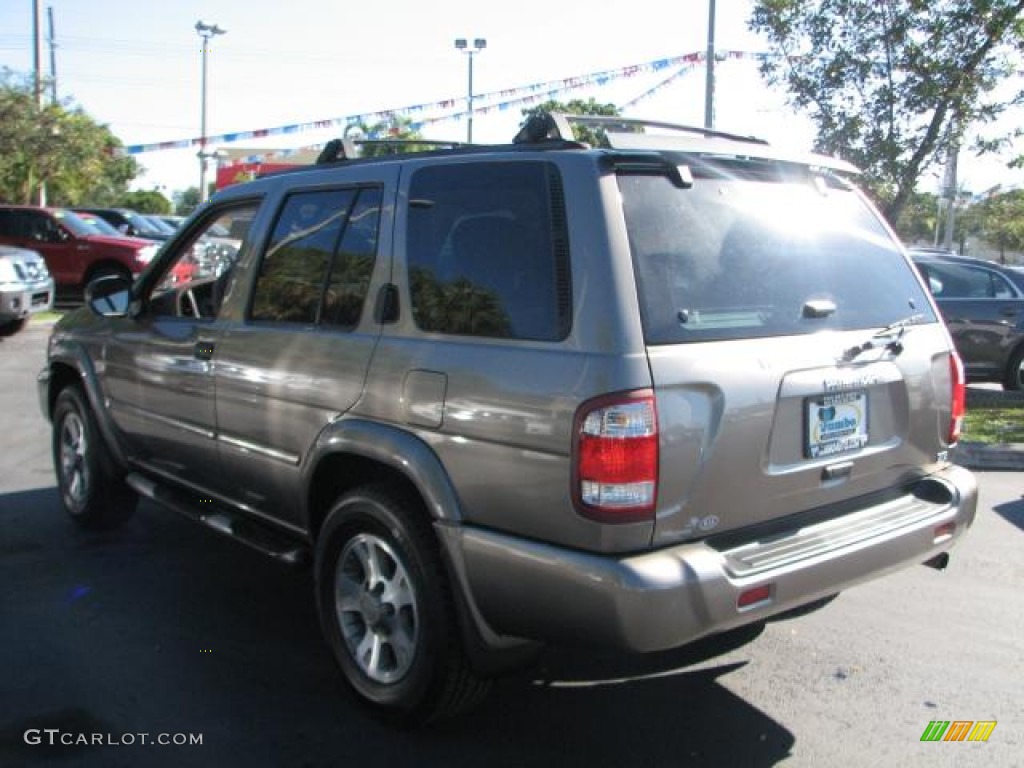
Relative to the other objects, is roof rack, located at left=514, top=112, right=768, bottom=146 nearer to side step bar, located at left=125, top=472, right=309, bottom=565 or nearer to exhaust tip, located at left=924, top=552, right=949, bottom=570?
exhaust tip, located at left=924, top=552, right=949, bottom=570

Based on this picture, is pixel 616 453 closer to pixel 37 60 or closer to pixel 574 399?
pixel 574 399

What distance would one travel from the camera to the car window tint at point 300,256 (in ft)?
12.2

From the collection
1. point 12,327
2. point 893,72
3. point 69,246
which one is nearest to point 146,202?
point 69,246

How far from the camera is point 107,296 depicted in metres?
5.03

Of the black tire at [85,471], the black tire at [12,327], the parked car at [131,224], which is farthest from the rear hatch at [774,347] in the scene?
the parked car at [131,224]

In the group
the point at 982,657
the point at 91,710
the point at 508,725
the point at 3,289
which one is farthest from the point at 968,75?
the point at 3,289

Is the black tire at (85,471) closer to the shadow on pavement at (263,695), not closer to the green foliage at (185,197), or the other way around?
the shadow on pavement at (263,695)

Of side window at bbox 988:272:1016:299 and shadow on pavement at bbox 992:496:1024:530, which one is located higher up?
side window at bbox 988:272:1016:299

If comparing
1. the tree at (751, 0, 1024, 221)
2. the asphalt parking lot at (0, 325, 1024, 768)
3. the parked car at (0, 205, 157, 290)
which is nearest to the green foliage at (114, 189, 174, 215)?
the parked car at (0, 205, 157, 290)

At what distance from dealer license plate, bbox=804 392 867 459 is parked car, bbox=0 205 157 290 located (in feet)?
49.1

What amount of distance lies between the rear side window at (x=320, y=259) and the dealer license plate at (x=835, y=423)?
5.30 ft

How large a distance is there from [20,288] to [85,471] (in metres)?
8.53

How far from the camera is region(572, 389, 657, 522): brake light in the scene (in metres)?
2.63

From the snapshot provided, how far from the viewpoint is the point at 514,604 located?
9.17ft
